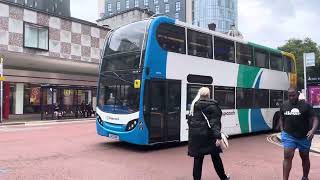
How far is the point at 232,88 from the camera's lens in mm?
14938

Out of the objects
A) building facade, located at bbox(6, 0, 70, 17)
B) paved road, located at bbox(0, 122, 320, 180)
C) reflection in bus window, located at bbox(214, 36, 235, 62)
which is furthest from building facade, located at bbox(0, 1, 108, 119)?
building facade, located at bbox(6, 0, 70, 17)

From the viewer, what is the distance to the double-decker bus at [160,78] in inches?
446

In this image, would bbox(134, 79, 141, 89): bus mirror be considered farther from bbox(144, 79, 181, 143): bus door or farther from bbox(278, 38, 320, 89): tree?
bbox(278, 38, 320, 89): tree

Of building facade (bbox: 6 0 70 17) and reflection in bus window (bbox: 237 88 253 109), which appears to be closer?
reflection in bus window (bbox: 237 88 253 109)

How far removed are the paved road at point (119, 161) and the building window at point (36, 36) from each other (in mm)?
13301

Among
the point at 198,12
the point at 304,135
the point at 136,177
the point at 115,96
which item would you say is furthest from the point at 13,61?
the point at 198,12

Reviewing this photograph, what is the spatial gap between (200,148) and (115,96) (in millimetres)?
5613

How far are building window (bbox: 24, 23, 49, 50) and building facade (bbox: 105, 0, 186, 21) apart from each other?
227 ft

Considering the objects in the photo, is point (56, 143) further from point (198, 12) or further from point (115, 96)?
point (198, 12)

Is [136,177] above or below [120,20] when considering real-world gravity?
below

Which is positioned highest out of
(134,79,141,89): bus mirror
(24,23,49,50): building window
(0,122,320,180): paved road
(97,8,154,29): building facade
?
(97,8,154,29): building facade

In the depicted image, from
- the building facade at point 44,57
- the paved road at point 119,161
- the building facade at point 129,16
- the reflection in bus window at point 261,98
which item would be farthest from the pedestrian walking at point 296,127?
the building facade at point 129,16

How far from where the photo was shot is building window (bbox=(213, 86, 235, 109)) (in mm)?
14047

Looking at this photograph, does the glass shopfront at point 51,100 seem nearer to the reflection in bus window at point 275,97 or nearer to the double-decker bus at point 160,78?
the reflection in bus window at point 275,97
